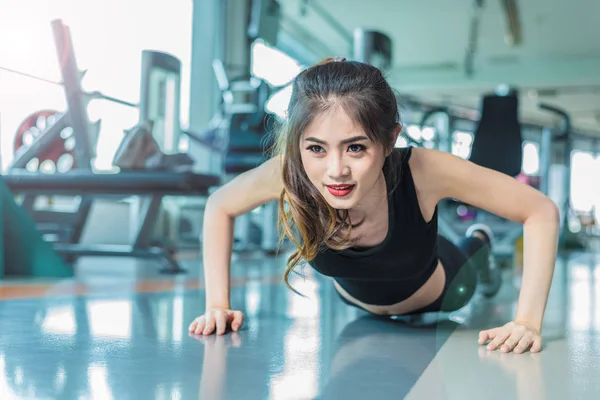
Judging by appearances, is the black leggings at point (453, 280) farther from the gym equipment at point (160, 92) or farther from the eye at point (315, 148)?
the gym equipment at point (160, 92)

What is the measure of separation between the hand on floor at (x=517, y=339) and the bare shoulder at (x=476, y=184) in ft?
0.79

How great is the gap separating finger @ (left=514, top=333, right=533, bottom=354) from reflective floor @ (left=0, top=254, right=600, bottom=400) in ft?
0.06

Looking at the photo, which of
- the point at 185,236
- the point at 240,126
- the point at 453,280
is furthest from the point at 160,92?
the point at 453,280

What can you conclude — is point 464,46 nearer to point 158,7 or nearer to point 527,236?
point 158,7

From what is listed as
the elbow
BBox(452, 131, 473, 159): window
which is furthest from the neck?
BBox(452, 131, 473, 159): window

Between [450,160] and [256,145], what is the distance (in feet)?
9.18

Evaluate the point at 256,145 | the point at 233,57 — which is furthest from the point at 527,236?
the point at 233,57

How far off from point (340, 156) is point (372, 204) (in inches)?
10.6

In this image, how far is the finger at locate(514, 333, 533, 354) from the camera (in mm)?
1227

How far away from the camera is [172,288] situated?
247 cm

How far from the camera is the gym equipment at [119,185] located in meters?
2.95

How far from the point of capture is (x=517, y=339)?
4.08 ft

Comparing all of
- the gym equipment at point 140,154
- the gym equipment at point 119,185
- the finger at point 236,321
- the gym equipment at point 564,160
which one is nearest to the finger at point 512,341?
the finger at point 236,321

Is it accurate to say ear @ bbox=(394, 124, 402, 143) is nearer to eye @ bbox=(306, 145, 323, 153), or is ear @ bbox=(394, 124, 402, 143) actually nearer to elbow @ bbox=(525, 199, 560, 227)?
eye @ bbox=(306, 145, 323, 153)
